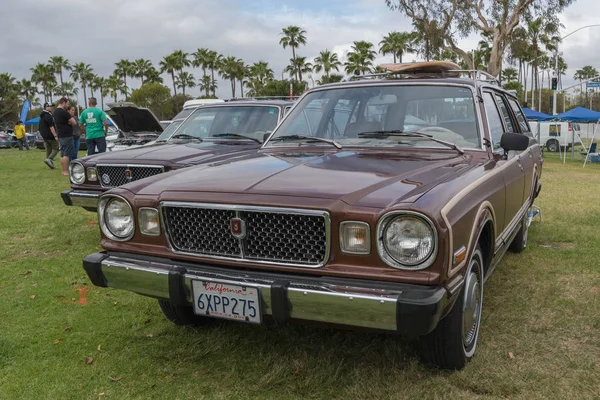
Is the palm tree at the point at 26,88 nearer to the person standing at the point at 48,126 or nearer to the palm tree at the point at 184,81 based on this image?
the palm tree at the point at 184,81

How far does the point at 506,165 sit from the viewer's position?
3.71 meters

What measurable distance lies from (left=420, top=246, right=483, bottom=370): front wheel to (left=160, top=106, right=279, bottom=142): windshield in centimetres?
362

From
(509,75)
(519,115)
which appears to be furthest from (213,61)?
(519,115)

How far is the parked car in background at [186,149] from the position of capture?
5.28m

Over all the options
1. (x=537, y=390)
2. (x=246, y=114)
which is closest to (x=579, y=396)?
(x=537, y=390)

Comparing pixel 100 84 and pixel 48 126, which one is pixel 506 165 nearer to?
pixel 48 126

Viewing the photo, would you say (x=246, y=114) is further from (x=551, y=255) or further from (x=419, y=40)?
(x=419, y=40)

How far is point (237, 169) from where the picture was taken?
323 centimetres

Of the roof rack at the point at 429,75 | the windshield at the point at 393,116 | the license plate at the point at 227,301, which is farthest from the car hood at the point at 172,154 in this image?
the license plate at the point at 227,301

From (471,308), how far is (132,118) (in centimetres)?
1022

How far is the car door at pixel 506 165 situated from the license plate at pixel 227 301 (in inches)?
76.0

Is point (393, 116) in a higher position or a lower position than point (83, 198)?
higher

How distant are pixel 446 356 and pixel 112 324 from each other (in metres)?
2.27

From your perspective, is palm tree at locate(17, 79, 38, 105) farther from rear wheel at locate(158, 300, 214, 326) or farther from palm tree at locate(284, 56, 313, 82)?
rear wheel at locate(158, 300, 214, 326)
